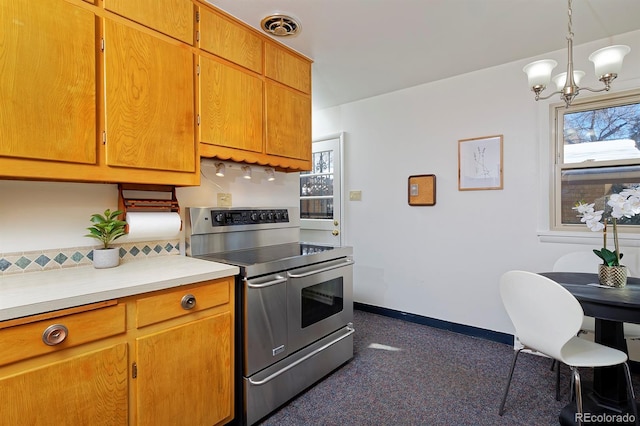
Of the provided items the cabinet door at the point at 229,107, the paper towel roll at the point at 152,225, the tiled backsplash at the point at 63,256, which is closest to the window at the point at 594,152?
the cabinet door at the point at 229,107

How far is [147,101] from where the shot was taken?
1.60 m

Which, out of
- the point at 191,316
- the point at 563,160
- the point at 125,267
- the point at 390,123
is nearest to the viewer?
the point at 191,316

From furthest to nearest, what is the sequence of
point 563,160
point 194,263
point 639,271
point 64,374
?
point 563,160 < point 639,271 < point 194,263 < point 64,374

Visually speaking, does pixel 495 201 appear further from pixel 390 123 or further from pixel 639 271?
pixel 390 123

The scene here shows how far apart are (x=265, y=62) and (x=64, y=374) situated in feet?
6.62

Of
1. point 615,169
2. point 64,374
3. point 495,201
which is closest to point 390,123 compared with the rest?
point 495,201

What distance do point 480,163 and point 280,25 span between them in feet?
6.61

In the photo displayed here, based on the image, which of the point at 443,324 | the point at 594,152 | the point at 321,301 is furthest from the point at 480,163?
the point at 321,301

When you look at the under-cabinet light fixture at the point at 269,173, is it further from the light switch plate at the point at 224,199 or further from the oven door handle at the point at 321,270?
the oven door handle at the point at 321,270

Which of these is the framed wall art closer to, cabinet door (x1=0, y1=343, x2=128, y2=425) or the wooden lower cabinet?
the wooden lower cabinet

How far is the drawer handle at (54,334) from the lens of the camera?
1.06 metres

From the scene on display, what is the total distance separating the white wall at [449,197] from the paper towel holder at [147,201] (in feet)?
7.06

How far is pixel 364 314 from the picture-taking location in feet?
11.6

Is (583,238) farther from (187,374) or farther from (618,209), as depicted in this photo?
(187,374)
